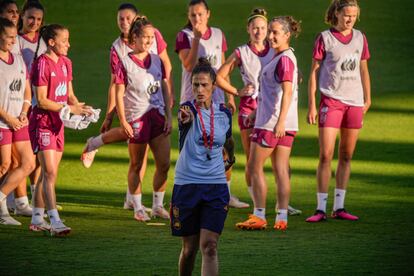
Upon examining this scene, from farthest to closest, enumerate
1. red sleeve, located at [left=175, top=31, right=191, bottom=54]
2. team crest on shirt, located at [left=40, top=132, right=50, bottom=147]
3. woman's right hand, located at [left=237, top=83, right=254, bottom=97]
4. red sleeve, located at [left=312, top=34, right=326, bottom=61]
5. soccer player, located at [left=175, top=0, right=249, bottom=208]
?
red sleeve, located at [left=175, top=31, right=191, bottom=54]
soccer player, located at [left=175, top=0, right=249, bottom=208]
woman's right hand, located at [left=237, top=83, right=254, bottom=97]
red sleeve, located at [left=312, top=34, right=326, bottom=61]
team crest on shirt, located at [left=40, top=132, right=50, bottom=147]

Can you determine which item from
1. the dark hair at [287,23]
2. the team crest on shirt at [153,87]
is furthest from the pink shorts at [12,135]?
the dark hair at [287,23]

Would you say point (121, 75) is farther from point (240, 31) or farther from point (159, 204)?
point (240, 31)

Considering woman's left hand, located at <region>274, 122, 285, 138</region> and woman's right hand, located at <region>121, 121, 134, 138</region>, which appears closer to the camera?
woman's left hand, located at <region>274, 122, 285, 138</region>

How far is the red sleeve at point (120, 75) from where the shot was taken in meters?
10.5

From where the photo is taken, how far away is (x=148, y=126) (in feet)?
34.9

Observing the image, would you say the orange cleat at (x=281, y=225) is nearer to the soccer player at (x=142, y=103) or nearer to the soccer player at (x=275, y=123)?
the soccer player at (x=275, y=123)

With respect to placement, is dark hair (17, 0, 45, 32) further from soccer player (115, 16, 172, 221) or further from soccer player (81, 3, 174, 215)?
soccer player (115, 16, 172, 221)

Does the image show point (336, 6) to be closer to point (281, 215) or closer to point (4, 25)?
point (281, 215)

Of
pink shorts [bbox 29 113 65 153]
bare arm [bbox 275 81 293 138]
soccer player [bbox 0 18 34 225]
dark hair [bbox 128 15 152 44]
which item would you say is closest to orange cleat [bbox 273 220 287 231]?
bare arm [bbox 275 81 293 138]

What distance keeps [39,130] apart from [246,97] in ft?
7.68

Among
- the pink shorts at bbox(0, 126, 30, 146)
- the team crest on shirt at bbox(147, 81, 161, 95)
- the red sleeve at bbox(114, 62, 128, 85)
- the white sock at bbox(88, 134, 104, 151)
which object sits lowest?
the white sock at bbox(88, 134, 104, 151)

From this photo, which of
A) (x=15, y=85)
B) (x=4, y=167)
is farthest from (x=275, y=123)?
(x=4, y=167)

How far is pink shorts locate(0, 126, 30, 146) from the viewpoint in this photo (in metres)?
10.3

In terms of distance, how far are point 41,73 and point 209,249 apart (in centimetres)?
305
